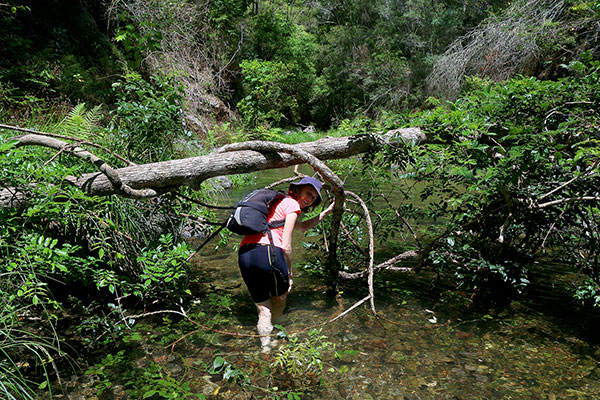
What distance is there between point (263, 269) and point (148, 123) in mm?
2521

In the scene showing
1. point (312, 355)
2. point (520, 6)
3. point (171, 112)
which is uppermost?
point (520, 6)

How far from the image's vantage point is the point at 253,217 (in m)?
3.63

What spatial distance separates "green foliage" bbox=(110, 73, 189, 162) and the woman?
2.03m

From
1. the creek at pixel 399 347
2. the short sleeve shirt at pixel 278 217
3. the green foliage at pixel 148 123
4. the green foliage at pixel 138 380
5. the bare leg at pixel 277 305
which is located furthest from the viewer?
the green foliage at pixel 148 123

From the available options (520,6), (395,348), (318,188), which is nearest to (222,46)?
(520,6)

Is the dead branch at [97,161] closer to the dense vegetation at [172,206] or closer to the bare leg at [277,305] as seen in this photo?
the dense vegetation at [172,206]

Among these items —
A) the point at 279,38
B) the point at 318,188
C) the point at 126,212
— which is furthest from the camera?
the point at 279,38

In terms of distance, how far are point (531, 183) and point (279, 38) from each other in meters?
32.8

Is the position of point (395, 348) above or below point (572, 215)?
below

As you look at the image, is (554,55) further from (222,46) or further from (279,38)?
(279,38)

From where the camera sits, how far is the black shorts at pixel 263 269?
3590 mm

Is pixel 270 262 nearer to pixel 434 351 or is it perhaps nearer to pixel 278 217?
pixel 278 217

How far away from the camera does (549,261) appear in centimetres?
565

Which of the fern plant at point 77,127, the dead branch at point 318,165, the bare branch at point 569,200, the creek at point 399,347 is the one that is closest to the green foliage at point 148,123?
the fern plant at point 77,127
